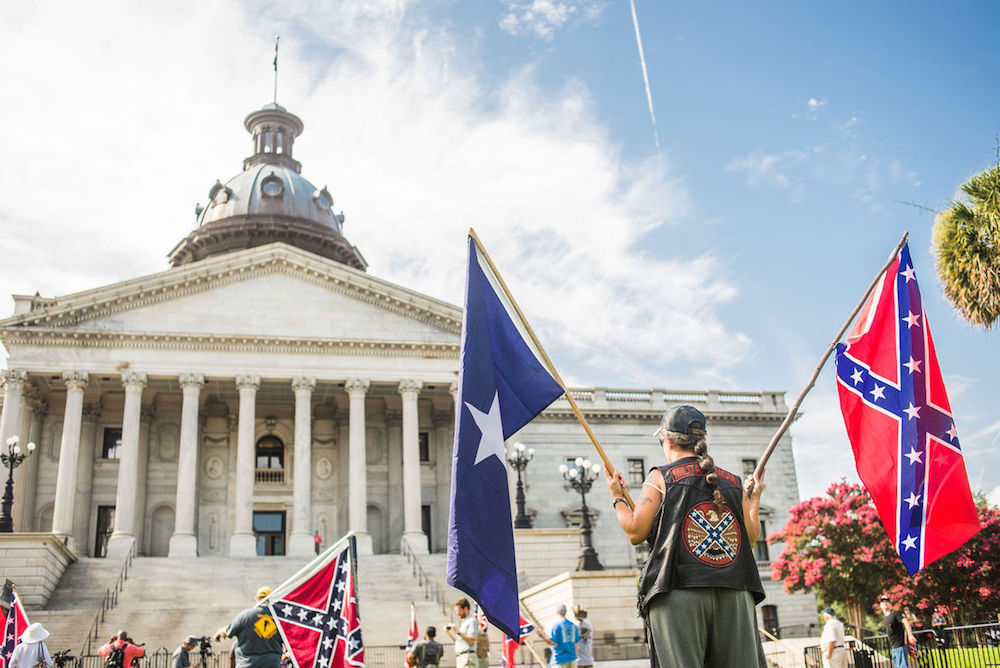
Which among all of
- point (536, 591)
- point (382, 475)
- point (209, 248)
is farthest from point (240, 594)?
point (209, 248)

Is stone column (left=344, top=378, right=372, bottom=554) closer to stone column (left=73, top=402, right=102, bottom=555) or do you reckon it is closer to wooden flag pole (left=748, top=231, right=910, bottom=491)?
stone column (left=73, top=402, right=102, bottom=555)

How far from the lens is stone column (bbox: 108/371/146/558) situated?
38.2m

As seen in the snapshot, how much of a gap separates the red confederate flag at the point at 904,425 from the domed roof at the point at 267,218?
2008 inches

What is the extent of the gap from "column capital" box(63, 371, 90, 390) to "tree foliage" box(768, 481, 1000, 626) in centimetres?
2898

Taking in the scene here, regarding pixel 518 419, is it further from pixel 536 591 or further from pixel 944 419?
pixel 536 591

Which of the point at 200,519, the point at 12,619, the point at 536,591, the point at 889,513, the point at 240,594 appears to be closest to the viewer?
the point at 889,513

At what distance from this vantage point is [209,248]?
58.2 meters

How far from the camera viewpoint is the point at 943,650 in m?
17.4

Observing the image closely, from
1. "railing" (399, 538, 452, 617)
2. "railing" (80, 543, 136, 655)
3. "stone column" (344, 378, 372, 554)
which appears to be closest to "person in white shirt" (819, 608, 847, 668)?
"railing" (399, 538, 452, 617)

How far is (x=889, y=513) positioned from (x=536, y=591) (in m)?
25.2

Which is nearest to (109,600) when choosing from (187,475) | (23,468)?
(187,475)

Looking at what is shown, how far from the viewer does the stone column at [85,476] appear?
43.6 meters

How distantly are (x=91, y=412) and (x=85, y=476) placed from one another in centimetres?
290

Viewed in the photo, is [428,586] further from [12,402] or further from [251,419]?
[12,402]
